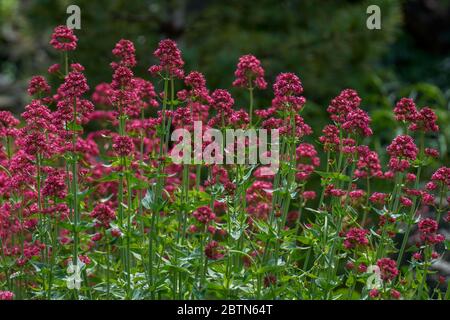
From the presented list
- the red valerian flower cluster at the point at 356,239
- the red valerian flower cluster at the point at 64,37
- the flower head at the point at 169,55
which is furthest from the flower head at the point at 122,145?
the red valerian flower cluster at the point at 356,239

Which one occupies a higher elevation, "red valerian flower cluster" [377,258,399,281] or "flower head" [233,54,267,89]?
"flower head" [233,54,267,89]

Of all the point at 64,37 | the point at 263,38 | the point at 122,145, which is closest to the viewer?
the point at 122,145

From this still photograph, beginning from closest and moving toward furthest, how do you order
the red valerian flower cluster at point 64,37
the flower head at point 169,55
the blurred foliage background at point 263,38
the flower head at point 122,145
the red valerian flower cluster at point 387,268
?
the red valerian flower cluster at point 387,268, the flower head at point 122,145, the flower head at point 169,55, the red valerian flower cluster at point 64,37, the blurred foliage background at point 263,38

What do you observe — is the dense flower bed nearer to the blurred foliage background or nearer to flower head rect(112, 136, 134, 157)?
flower head rect(112, 136, 134, 157)

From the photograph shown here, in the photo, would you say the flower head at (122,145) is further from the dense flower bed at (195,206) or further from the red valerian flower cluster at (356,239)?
the red valerian flower cluster at (356,239)

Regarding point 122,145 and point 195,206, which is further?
point 195,206

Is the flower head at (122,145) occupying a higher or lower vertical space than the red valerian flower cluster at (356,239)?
higher

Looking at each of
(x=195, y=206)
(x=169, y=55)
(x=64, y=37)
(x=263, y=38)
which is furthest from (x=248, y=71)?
(x=263, y=38)

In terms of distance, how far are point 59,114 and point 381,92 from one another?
219 inches

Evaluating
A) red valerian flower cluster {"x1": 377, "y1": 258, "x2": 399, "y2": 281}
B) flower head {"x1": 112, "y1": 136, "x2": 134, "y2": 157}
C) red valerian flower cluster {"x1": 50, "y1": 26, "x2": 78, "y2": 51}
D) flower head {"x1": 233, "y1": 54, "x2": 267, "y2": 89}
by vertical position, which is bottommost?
red valerian flower cluster {"x1": 377, "y1": 258, "x2": 399, "y2": 281}

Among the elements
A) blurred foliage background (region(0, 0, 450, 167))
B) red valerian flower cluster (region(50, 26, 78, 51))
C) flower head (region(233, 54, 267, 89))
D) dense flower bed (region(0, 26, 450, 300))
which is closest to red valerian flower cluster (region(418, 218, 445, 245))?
dense flower bed (region(0, 26, 450, 300))

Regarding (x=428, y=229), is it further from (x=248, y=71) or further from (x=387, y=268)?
(x=248, y=71)

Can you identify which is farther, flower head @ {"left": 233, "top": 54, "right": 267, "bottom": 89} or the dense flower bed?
flower head @ {"left": 233, "top": 54, "right": 267, "bottom": 89}
